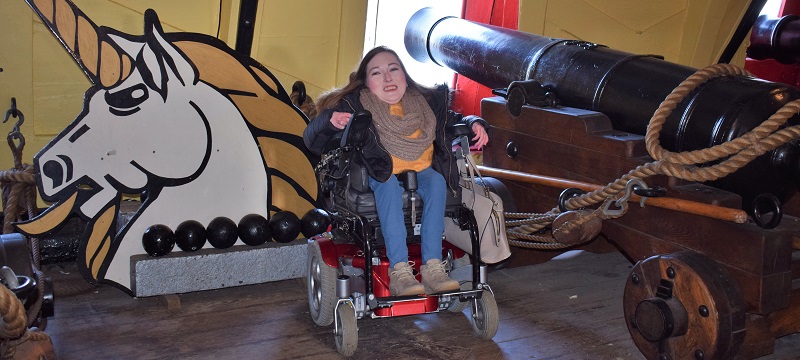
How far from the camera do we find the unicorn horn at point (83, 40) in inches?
121

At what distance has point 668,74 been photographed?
2.95 m

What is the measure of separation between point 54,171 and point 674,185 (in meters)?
2.21

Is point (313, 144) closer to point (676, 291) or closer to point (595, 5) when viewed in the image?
point (676, 291)

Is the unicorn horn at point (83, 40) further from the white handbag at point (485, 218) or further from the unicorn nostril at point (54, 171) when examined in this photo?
the white handbag at point (485, 218)

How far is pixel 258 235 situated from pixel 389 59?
98 cm

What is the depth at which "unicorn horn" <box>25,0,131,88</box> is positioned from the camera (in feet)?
10.1

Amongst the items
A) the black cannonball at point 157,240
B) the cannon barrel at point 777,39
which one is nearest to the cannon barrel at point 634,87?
the black cannonball at point 157,240

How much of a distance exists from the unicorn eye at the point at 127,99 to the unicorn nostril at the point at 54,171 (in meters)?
0.30

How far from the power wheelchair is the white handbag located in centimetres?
4

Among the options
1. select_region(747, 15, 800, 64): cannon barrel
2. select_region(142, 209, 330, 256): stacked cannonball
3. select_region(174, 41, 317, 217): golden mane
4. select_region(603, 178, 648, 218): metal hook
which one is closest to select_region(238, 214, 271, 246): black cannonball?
select_region(142, 209, 330, 256): stacked cannonball

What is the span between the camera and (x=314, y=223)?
3.53 metres

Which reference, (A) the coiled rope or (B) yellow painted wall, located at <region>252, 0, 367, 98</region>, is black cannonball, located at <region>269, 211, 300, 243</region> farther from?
(A) the coiled rope

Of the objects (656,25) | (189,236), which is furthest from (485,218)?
(656,25)

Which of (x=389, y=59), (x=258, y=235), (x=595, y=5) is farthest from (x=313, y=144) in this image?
(x=595, y=5)
